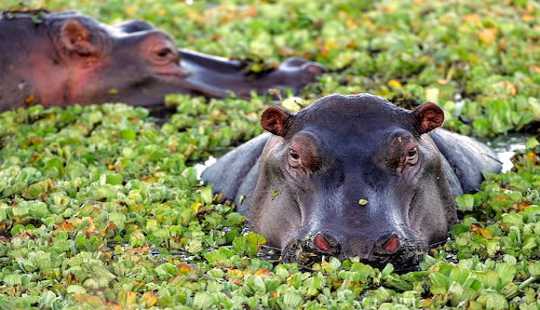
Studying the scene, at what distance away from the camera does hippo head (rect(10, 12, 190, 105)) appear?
34.0 ft

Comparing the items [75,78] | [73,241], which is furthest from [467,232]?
[75,78]

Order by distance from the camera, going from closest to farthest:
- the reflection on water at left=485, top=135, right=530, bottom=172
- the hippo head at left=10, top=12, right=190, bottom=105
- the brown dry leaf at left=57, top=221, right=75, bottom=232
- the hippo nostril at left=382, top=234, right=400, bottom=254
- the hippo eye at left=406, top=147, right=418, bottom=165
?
the hippo nostril at left=382, top=234, right=400, bottom=254, the hippo eye at left=406, top=147, right=418, bottom=165, the brown dry leaf at left=57, top=221, right=75, bottom=232, the reflection on water at left=485, top=135, right=530, bottom=172, the hippo head at left=10, top=12, right=190, bottom=105

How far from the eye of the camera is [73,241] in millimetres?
6848

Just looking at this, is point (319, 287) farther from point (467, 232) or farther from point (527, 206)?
point (527, 206)

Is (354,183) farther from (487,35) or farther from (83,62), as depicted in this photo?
(487,35)

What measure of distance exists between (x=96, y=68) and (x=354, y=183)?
4549mm

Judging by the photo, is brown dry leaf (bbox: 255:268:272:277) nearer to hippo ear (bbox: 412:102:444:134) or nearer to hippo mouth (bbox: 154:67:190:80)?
hippo ear (bbox: 412:102:444:134)

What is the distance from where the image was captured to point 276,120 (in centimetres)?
699

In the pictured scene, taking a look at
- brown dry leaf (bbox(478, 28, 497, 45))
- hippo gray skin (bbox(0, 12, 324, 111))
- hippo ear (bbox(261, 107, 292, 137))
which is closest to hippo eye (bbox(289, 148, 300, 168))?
hippo ear (bbox(261, 107, 292, 137))

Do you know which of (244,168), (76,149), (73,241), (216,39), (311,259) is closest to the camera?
(311,259)

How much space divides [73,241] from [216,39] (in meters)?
6.21

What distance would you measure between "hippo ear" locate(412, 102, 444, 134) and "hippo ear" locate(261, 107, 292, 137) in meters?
0.68

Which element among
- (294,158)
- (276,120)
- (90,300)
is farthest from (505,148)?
(90,300)

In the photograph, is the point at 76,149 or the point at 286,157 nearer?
the point at 286,157
